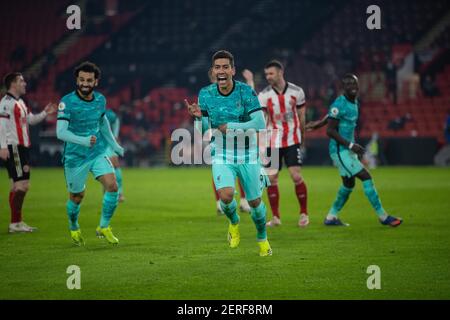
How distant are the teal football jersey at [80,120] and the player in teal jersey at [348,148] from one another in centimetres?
A: 379

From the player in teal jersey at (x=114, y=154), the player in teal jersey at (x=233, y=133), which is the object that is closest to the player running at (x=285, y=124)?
the player in teal jersey at (x=233, y=133)

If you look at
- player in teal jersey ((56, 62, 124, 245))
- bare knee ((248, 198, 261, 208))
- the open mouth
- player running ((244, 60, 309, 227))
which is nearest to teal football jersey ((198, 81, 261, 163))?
the open mouth

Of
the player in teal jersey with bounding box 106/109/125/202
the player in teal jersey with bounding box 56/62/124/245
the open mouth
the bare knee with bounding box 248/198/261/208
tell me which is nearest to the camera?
the open mouth

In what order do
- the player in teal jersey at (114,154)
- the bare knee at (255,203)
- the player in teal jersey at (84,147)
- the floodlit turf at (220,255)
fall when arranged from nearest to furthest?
the floodlit turf at (220,255)
the bare knee at (255,203)
the player in teal jersey at (84,147)
the player in teal jersey at (114,154)

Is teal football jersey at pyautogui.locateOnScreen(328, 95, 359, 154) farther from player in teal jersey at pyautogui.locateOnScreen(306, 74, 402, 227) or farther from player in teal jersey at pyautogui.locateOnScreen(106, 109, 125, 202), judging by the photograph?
player in teal jersey at pyautogui.locateOnScreen(106, 109, 125, 202)

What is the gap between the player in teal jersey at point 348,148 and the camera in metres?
12.3

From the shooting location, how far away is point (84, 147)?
1059cm

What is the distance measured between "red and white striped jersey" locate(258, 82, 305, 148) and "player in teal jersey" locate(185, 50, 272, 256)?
3709mm

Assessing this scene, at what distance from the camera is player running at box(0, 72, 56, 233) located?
1248 cm

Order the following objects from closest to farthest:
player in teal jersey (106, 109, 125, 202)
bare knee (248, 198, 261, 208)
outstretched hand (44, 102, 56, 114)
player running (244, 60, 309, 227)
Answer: bare knee (248, 198, 261, 208), outstretched hand (44, 102, 56, 114), player running (244, 60, 309, 227), player in teal jersey (106, 109, 125, 202)

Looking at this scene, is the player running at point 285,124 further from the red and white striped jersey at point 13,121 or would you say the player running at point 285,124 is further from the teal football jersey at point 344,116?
the red and white striped jersey at point 13,121
